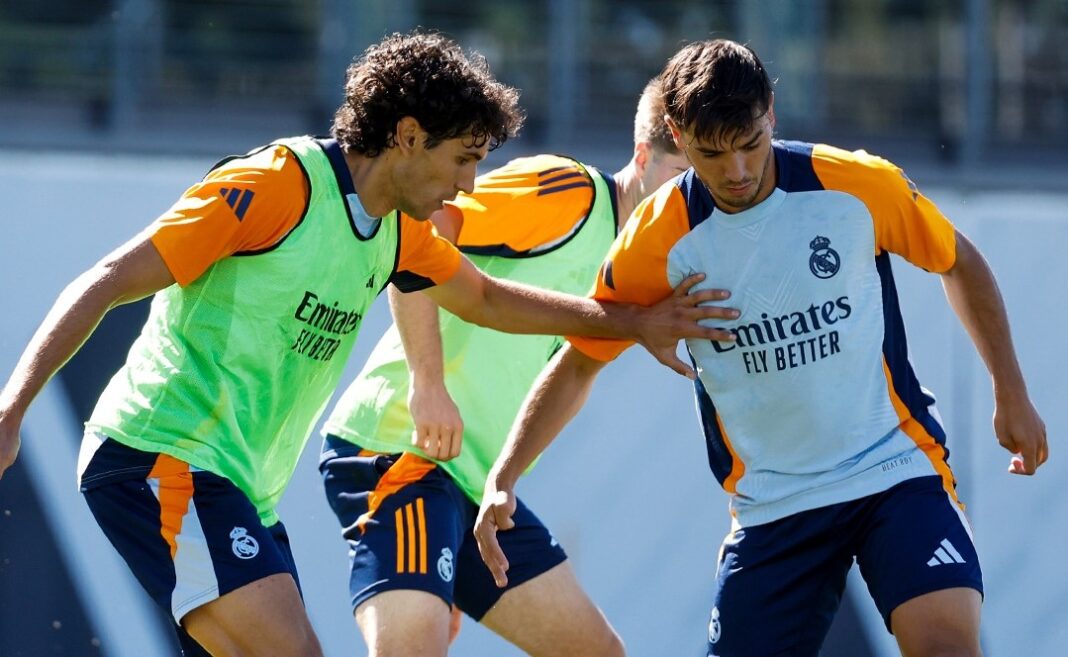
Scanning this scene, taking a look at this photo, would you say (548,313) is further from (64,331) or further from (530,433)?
(64,331)

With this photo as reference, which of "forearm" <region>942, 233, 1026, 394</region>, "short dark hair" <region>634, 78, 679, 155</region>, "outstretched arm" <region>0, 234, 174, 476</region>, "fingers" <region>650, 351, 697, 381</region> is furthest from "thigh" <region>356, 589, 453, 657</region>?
"forearm" <region>942, 233, 1026, 394</region>

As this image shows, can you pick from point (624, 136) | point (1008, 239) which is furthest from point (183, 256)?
point (624, 136)

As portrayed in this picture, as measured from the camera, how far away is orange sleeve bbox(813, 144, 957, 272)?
11.1ft

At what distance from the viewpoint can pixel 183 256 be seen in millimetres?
3061

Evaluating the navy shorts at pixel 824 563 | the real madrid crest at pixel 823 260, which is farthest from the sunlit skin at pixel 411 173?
the navy shorts at pixel 824 563

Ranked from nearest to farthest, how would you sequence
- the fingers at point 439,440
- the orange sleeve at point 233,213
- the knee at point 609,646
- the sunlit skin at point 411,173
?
the orange sleeve at point 233,213 < the sunlit skin at point 411,173 < the fingers at point 439,440 < the knee at point 609,646

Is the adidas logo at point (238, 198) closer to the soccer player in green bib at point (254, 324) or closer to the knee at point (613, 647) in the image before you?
the soccer player in green bib at point (254, 324)

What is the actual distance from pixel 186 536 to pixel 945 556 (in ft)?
5.30

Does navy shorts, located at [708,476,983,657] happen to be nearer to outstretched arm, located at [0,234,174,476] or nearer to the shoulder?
the shoulder

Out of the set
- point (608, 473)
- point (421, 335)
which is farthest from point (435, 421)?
point (608, 473)

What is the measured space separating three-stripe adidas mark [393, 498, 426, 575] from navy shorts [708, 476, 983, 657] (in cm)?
75

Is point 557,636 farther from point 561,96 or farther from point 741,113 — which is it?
point 561,96

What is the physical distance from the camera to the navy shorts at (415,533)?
12.5 ft

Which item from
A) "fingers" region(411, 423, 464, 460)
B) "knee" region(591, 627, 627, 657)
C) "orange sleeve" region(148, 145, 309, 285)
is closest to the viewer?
"orange sleeve" region(148, 145, 309, 285)
